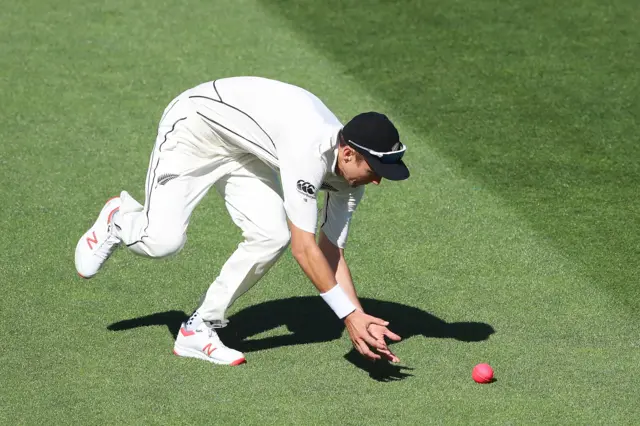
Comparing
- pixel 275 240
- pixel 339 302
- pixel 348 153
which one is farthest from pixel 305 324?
pixel 348 153

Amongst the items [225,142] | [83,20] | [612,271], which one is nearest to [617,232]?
[612,271]

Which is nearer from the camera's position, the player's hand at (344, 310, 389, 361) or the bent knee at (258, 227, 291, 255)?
the player's hand at (344, 310, 389, 361)

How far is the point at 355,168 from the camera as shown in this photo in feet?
22.6

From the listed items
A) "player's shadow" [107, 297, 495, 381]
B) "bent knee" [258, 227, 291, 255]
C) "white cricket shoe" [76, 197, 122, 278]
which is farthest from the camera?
"white cricket shoe" [76, 197, 122, 278]

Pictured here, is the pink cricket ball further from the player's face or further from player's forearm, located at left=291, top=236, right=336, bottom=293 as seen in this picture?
the player's face

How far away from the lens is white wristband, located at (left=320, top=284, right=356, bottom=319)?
6844mm

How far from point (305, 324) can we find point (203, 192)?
1301 mm

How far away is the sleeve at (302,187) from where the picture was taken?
6812mm

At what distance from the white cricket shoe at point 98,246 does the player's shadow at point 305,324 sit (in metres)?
0.45

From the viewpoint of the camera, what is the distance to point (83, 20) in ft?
44.1

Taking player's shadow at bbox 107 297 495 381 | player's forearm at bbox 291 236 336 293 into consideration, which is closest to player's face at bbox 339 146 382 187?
player's forearm at bbox 291 236 336 293

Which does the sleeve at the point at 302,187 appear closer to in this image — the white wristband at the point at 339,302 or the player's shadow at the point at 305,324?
the white wristband at the point at 339,302

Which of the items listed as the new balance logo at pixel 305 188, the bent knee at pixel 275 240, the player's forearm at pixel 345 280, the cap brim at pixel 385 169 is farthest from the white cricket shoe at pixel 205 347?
the cap brim at pixel 385 169

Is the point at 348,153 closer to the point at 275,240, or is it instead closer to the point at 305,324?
the point at 275,240
